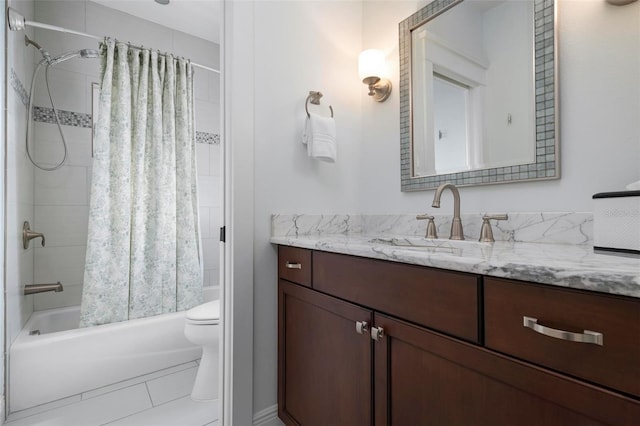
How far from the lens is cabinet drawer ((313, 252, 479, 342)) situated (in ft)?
2.19

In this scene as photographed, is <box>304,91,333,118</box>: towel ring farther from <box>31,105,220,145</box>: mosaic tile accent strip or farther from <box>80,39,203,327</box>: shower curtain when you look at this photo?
<box>31,105,220,145</box>: mosaic tile accent strip

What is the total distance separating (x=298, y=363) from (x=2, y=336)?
147 centimetres

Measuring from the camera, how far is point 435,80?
1.42 meters

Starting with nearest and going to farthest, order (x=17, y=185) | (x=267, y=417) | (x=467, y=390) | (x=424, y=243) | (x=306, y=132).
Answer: (x=467, y=390), (x=424, y=243), (x=267, y=417), (x=306, y=132), (x=17, y=185)

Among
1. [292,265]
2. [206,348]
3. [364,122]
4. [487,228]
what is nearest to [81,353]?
[206,348]

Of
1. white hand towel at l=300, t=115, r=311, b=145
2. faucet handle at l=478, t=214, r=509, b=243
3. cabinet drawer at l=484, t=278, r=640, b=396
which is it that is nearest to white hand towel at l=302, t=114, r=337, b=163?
white hand towel at l=300, t=115, r=311, b=145

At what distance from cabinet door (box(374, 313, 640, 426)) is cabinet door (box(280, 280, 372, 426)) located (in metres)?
0.07

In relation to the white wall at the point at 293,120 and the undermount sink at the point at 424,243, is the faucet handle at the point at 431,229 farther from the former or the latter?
the white wall at the point at 293,120

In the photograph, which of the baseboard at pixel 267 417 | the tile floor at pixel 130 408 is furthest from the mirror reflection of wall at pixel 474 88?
the tile floor at pixel 130 408

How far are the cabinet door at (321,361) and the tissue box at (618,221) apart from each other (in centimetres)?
64

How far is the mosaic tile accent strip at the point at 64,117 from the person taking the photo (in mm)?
2088

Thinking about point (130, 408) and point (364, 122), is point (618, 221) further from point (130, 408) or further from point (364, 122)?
point (130, 408)

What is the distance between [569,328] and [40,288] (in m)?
2.57

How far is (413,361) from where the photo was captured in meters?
0.79
